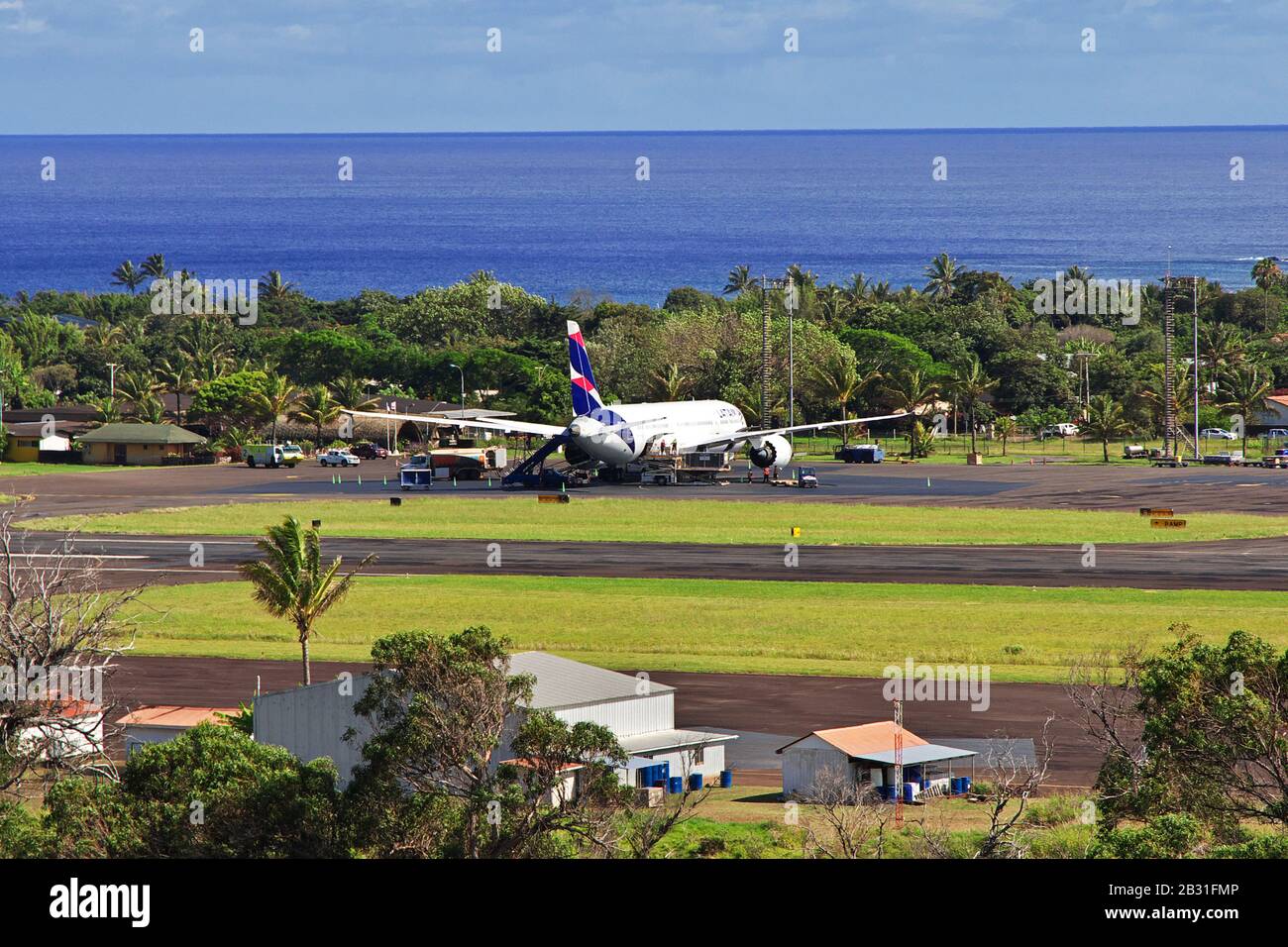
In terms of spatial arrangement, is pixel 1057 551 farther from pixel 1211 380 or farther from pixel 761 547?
pixel 1211 380

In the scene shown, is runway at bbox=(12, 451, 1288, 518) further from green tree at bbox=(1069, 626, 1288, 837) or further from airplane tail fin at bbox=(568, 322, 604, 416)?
green tree at bbox=(1069, 626, 1288, 837)

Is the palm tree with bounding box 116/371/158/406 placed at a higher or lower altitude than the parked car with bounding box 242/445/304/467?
higher

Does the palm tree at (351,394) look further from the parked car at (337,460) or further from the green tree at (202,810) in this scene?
the green tree at (202,810)

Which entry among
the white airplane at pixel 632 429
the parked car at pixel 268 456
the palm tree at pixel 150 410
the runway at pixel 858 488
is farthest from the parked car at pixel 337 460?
the palm tree at pixel 150 410

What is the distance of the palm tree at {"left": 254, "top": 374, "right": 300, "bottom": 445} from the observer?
15950cm

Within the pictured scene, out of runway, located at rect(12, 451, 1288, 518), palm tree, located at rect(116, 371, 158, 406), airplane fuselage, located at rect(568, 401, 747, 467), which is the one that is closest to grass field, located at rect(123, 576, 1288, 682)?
runway, located at rect(12, 451, 1288, 518)

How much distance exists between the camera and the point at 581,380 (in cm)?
11700

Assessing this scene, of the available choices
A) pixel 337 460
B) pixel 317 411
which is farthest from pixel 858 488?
pixel 317 411

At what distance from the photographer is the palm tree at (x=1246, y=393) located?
541 feet

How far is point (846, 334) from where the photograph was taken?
19550 cm

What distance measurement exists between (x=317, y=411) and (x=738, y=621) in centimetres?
10449

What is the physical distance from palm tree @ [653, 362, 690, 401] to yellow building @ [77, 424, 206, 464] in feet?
157

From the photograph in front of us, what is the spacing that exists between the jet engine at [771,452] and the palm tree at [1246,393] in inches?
2281

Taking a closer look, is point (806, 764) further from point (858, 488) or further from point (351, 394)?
point (351, 394)
